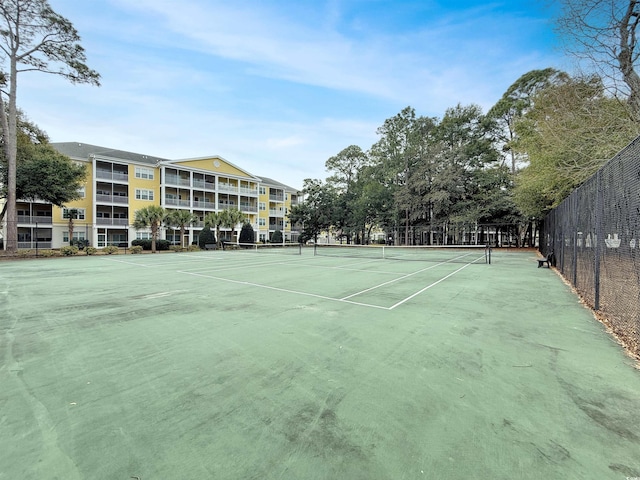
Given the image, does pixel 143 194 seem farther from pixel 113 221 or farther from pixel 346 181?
pixel 346 181

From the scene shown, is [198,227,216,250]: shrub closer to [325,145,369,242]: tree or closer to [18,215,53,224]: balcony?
[18,215,53,224]: balcony

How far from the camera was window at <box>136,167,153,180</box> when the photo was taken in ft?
118

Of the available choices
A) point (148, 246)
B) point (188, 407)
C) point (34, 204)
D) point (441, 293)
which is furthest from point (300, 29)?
point (34, 204)

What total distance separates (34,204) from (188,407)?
43.1 metres

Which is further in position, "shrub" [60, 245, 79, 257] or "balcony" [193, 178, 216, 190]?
"balcony" [193, 178, 216, 190]

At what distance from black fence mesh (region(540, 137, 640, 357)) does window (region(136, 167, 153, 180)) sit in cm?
4248

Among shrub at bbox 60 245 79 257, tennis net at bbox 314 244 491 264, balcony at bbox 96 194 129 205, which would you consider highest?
balcony at bbox 96 194 129 205

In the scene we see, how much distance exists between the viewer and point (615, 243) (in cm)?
521

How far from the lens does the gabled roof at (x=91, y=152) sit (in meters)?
33.8

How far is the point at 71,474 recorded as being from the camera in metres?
1.70

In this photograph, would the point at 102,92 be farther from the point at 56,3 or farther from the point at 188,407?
the point at 188,407

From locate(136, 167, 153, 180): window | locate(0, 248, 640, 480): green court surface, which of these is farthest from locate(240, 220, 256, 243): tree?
locate(0, 248, 640, 480): green court surface

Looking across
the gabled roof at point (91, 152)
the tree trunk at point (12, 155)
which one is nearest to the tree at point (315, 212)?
the gabled roof at point (91, 152)

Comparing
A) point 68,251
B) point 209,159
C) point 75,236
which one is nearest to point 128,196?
point 75,236
